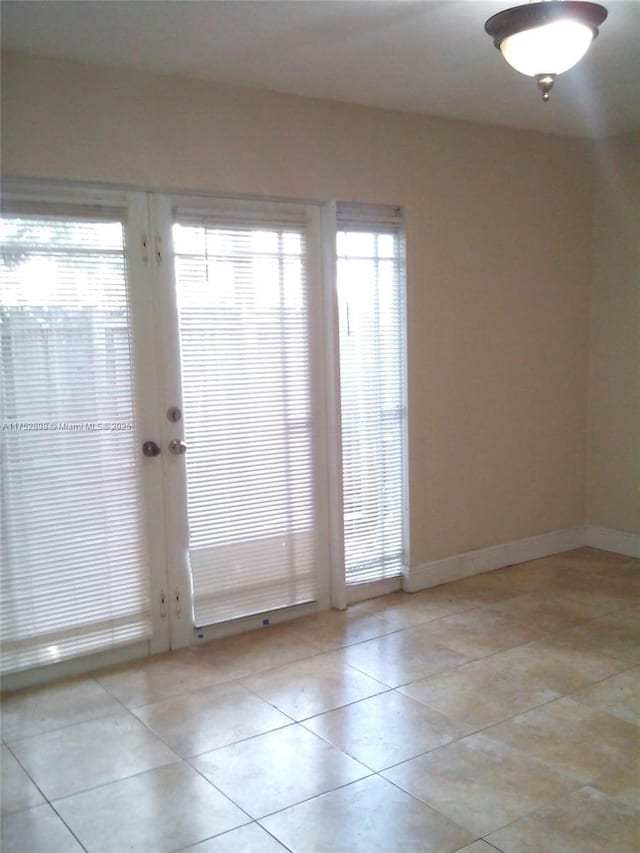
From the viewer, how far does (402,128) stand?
4.03 meters

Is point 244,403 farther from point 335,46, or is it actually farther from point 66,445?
point 335,46

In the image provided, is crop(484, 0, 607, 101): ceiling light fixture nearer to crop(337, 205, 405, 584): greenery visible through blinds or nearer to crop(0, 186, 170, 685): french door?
crop(337, 205, 405, 584): greenery visible through blinds

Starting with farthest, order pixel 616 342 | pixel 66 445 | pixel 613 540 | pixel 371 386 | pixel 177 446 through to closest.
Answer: pixel 613 540 → pixel 616 342 → pixel 371 386 → pixel 177 446 → pixel 66 445

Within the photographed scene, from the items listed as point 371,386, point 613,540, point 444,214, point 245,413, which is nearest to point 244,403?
point 245,413

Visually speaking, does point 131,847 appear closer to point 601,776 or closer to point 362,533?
point 601,776

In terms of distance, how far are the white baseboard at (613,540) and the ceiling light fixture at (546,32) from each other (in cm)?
321

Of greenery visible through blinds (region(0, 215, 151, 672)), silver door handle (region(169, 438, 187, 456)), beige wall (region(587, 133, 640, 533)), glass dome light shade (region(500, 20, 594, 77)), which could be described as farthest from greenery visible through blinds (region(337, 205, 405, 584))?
beige wall (region(587, 133, 640, 533))

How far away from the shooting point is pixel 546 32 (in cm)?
256

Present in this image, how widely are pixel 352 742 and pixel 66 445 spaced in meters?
1.68

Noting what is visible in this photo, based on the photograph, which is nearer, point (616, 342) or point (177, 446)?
point (177, 446)

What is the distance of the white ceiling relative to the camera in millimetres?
2723

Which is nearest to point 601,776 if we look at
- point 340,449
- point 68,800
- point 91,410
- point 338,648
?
point 338,648

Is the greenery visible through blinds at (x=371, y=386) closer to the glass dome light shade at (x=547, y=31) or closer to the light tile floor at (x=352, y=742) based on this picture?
the light tile floor at (x=352, y=742)

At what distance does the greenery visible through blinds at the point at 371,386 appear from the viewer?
13.1 feet
